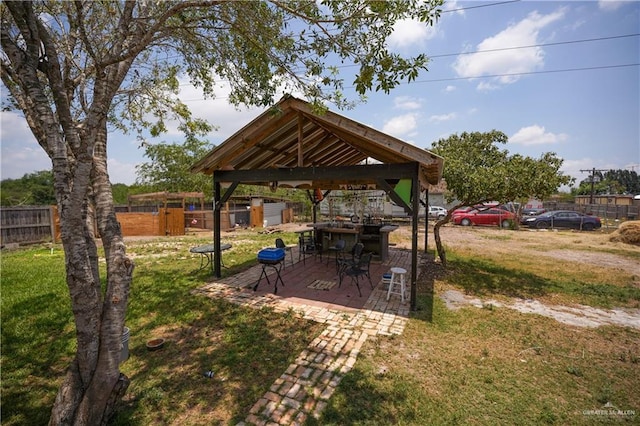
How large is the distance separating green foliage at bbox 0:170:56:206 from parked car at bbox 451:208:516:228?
140 feet

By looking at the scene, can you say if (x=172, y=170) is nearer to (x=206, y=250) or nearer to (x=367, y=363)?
(x=206, y=250)

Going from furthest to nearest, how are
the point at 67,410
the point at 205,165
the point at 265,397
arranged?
1. the point at 205,165
2. the point at 265,397
3. the point at 67,410

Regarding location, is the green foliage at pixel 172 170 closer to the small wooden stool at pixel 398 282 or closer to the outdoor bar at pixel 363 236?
the outdoor bar at pixel 363 236

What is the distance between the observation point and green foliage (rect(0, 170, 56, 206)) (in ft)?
112

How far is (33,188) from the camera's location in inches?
1437

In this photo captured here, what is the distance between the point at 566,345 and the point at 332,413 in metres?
4.03

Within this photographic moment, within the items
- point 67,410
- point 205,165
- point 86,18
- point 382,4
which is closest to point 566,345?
point 382,4

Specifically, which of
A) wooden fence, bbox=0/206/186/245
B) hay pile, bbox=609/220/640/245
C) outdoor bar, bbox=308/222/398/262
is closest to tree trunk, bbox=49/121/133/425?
outdoor bar, bbox=308/222/398/262

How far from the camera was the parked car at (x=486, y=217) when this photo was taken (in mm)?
20359

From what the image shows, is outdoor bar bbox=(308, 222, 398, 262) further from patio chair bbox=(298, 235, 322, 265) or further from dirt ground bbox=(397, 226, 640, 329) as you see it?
dirt ground bbox=(397, 226, 640, 329)

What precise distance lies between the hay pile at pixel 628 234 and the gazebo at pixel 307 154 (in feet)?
44.2

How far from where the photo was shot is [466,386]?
11.3 feet

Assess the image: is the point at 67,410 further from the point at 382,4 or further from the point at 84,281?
the point at 382,4

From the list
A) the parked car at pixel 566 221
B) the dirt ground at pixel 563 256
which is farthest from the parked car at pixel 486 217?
the dirt ground at pixel 563 256
